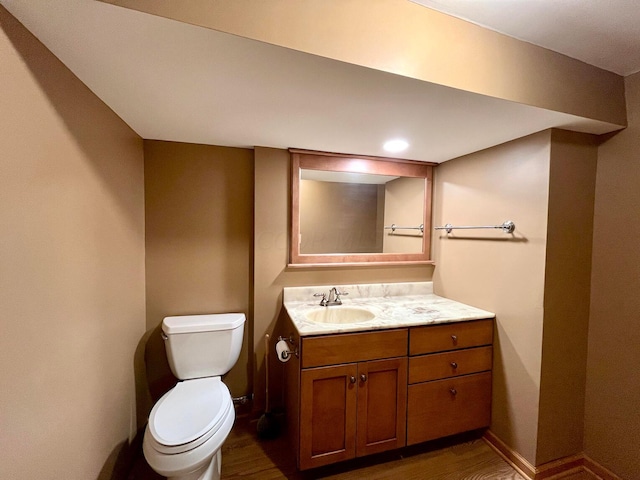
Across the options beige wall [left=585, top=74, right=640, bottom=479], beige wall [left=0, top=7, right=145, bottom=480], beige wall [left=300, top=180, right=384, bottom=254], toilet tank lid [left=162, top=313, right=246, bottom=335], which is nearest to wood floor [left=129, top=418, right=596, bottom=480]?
beige wall [left=585, top=74, right=640, bottom=479]

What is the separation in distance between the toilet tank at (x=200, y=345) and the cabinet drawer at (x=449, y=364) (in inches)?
43.6

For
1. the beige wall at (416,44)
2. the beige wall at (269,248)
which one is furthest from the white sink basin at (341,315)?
the beige wall at (416,44)

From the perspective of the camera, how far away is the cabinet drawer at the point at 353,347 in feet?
4.65

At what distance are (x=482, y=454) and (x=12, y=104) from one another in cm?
269

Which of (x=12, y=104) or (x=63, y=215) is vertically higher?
(x=12, y=104)

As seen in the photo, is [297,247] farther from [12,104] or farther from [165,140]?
[12,104]

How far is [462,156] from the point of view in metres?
1.99

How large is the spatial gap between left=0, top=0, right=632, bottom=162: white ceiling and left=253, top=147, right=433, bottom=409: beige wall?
0.18 metres

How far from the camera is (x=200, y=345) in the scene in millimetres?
1650

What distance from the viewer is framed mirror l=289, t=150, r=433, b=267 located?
198 cm

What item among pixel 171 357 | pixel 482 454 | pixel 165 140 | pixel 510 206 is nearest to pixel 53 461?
pixel 171 357

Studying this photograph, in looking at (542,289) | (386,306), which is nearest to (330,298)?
(386,306)

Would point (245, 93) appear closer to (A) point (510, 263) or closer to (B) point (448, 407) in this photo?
(A) point (510, 263)

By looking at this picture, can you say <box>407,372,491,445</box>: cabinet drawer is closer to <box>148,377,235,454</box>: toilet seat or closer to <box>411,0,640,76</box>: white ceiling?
<box>148,377,235,454</box>: toilet seat
